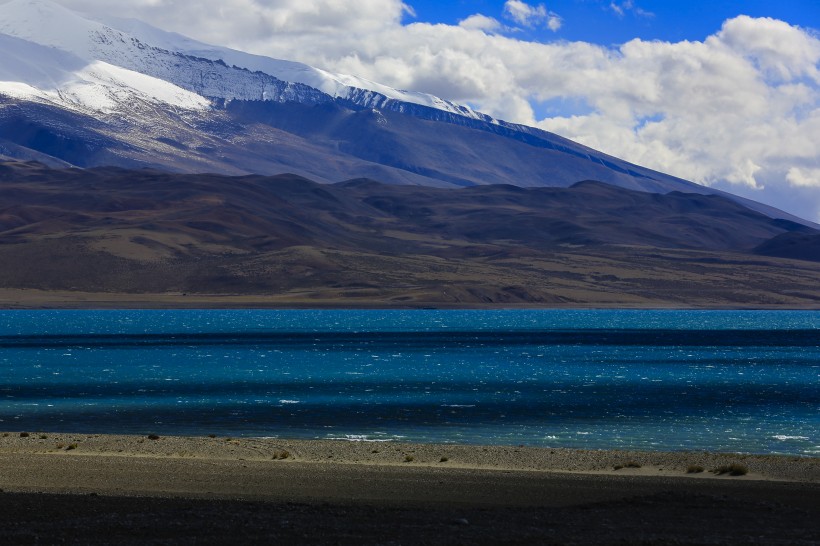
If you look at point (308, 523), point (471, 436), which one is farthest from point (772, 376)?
point (308, 523)

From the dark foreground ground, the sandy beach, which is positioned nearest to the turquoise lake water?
the sandy beach

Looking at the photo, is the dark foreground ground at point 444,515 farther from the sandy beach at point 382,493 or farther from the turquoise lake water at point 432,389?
the turquoise lake water at point 432,389

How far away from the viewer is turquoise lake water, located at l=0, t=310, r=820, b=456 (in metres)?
41.0

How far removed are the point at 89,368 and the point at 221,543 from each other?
60.6 meters

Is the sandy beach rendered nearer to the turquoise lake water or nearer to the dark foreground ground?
the dark foreground ground

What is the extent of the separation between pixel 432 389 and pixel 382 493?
33775mm

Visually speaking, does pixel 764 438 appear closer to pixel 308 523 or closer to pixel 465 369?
pixel 308 523

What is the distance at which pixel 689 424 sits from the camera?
4291 cm

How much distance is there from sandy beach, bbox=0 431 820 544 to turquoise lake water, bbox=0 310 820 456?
5.51m

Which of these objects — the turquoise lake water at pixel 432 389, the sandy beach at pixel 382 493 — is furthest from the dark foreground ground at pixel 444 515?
the turquoise lake water at pixel 432 389

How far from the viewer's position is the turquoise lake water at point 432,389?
41031 mm

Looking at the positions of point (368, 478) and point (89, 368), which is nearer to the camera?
point (368, 478)

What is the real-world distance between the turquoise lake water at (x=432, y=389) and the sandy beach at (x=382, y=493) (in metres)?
5.51

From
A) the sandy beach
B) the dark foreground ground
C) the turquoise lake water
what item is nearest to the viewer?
the dark foreground ground
